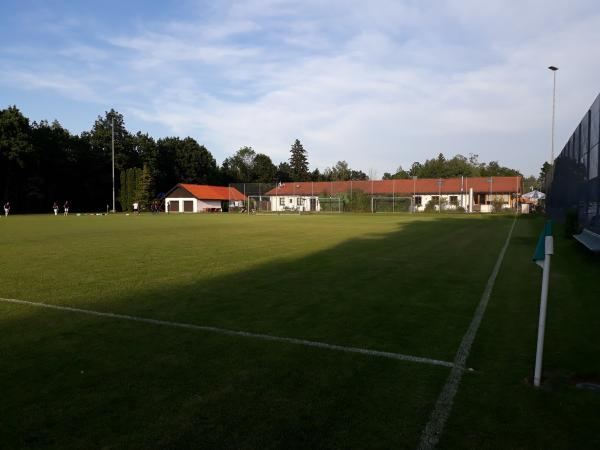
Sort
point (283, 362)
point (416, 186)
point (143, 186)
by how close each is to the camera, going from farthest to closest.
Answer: point (143, 186) → point (416, 186) → point (283, 362)

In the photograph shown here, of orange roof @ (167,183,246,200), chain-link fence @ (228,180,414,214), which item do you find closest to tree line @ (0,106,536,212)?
orange roof @ (167,183,246,200)

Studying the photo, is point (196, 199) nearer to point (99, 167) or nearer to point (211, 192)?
point (211, 192)

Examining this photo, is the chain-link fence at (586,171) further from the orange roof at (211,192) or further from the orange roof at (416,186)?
the orange roof at (211,192)

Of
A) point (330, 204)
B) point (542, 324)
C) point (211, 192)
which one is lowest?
point (542, 324)

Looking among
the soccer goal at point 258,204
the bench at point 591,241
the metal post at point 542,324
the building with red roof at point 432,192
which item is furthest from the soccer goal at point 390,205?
the metal post at point 542,324

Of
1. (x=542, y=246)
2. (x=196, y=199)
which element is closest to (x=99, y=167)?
(x=196, y=199)

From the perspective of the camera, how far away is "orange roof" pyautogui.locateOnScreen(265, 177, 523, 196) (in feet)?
210

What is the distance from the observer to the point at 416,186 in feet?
227

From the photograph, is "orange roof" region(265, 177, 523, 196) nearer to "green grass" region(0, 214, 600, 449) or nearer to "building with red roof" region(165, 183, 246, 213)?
"building with red roof" region(165, 183, 246, 213)

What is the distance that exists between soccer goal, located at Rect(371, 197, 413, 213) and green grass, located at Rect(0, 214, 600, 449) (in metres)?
50.8

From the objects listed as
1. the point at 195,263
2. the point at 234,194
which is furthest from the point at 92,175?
the point at 195,263

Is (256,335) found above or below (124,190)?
below

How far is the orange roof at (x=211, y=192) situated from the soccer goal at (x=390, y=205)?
2631cm

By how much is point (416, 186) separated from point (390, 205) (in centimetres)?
1081
